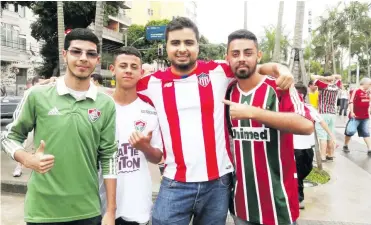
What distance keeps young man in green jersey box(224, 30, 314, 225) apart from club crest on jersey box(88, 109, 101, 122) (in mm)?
905

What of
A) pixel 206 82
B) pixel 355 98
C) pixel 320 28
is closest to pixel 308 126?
pixel 206 82

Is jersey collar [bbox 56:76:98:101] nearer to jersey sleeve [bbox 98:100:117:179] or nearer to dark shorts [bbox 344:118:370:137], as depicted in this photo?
jersey sleeve [bbox 98:100:117:179]

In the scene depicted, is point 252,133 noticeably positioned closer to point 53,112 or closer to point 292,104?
point 292,104

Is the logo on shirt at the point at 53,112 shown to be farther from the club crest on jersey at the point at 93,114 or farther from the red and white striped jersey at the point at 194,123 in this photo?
the red and white striped jersey at the point at 194,123

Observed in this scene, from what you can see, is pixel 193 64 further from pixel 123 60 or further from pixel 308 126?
pixel 308 126

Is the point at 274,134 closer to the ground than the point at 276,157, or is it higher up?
higher up

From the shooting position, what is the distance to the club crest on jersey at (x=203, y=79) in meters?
2.85

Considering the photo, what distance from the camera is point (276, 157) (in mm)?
2664

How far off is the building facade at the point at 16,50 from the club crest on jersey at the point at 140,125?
102 ft

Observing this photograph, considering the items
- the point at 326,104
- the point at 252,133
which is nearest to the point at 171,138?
the point at 252,133

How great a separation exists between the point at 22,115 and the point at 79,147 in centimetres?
42

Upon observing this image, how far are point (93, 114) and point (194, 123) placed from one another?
2.45 ft


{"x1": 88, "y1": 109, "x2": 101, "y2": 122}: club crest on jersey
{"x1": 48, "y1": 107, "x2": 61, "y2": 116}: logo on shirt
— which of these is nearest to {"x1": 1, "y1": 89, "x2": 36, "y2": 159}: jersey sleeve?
{"x1": 48, "y1": 107, "x2": 61, "y2": 116}: logo on shirt

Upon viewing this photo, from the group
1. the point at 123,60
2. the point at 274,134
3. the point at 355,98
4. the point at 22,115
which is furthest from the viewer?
the point at 355,98
